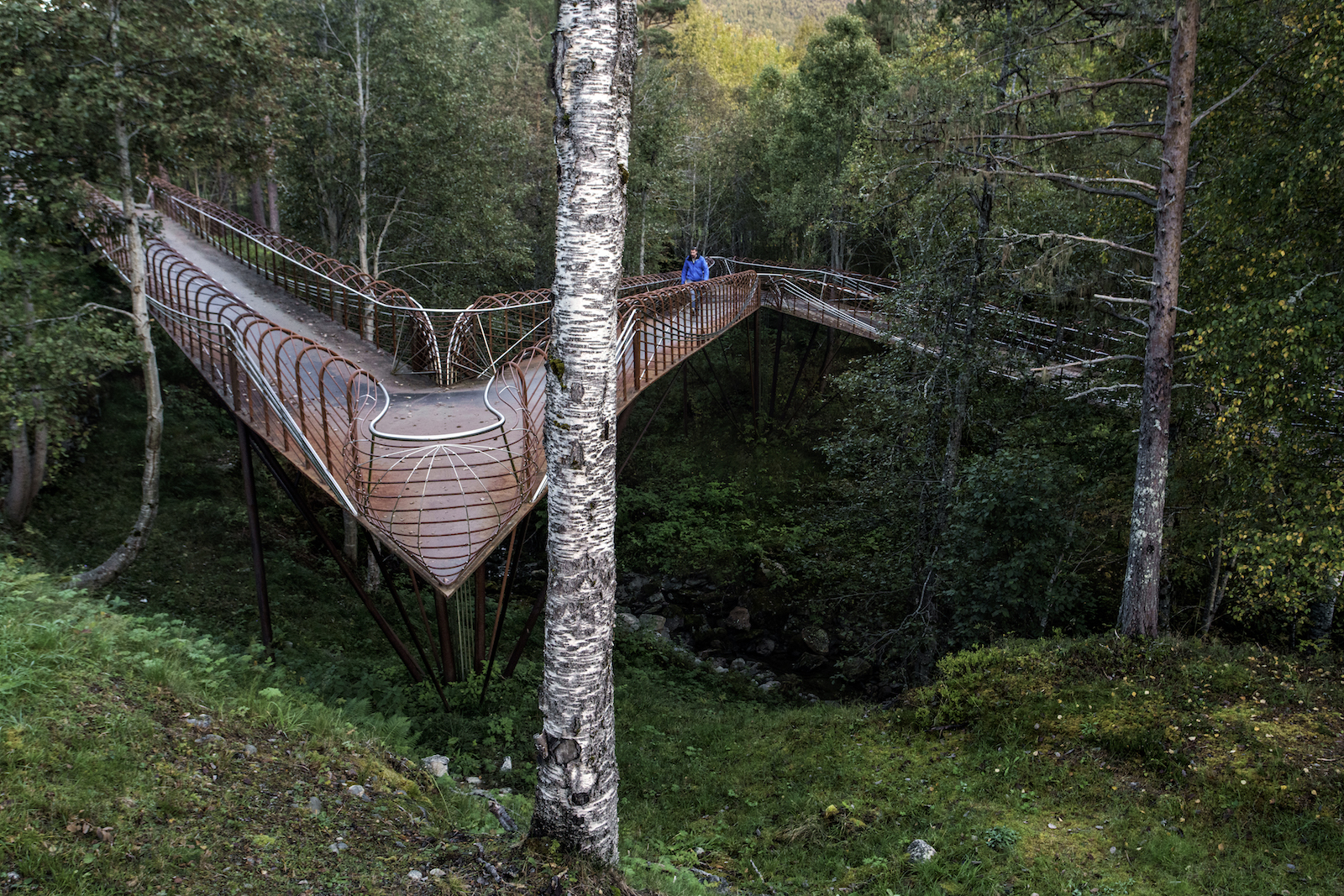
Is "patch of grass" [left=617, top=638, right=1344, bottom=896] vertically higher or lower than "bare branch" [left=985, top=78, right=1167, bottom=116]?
lower

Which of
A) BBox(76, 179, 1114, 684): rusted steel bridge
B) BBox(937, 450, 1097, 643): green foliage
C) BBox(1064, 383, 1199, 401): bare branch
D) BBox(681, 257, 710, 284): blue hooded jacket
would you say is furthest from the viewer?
BBox(681, 257, 710, 284): blue hooded jacket

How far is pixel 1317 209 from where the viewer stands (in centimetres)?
615

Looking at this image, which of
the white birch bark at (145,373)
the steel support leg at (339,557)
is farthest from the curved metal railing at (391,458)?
the steel support leg at (339,557)

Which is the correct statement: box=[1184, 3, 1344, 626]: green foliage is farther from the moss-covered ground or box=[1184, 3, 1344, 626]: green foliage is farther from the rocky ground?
the rocky ground

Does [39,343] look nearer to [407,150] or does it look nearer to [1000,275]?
[407,150]

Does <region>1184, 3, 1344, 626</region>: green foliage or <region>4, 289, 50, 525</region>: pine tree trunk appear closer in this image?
<region>1184, 3, 1344, 626</region>: green foliage

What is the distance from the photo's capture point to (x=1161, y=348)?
6.60 metres

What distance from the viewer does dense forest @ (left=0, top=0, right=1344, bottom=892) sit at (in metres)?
6.27

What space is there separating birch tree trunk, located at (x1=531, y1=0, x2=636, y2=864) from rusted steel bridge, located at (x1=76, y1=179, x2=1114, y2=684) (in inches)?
10.8

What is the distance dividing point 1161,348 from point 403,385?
337 inches

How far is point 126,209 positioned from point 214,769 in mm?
7122

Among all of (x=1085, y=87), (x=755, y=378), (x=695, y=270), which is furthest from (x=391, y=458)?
(x=755, y=378)

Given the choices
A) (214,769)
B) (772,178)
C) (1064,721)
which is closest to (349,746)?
(214,769)

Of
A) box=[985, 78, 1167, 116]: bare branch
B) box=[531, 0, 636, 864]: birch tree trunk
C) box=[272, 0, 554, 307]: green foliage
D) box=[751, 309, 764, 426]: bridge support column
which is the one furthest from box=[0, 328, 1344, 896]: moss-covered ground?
box=[751, 309, 764, 426]: bridge support column
